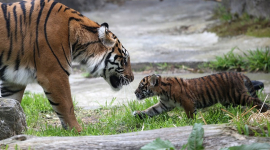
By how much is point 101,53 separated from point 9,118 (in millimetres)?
1403

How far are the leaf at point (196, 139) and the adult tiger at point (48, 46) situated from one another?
5.95 feet

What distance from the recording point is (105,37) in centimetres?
452

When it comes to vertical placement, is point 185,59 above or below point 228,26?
below

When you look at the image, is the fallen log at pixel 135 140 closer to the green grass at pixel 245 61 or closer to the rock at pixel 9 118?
the rock at pixel 9 118

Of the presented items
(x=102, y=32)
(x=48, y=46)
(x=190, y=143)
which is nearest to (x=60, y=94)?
(x=48, y=46)

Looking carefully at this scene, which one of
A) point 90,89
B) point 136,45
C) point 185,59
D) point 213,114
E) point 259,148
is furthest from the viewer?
point 136,45

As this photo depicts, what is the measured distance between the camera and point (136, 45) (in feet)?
33.8

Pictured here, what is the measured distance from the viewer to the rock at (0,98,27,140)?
11.5 feet

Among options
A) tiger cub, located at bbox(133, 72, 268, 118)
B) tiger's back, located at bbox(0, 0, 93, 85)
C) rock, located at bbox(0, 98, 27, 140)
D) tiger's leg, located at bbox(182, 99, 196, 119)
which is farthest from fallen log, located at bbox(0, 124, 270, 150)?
tiger cub, located at bbox(133, 72, 268, 118)

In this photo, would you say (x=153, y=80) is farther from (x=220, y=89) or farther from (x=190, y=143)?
(x=190, y=143)

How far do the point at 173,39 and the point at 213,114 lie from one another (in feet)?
21.5

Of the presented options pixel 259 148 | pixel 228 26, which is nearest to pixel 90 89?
pixel 259 148

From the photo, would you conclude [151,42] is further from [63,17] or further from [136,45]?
[63,17]

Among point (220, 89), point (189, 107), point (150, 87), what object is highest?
point (150, 87)
